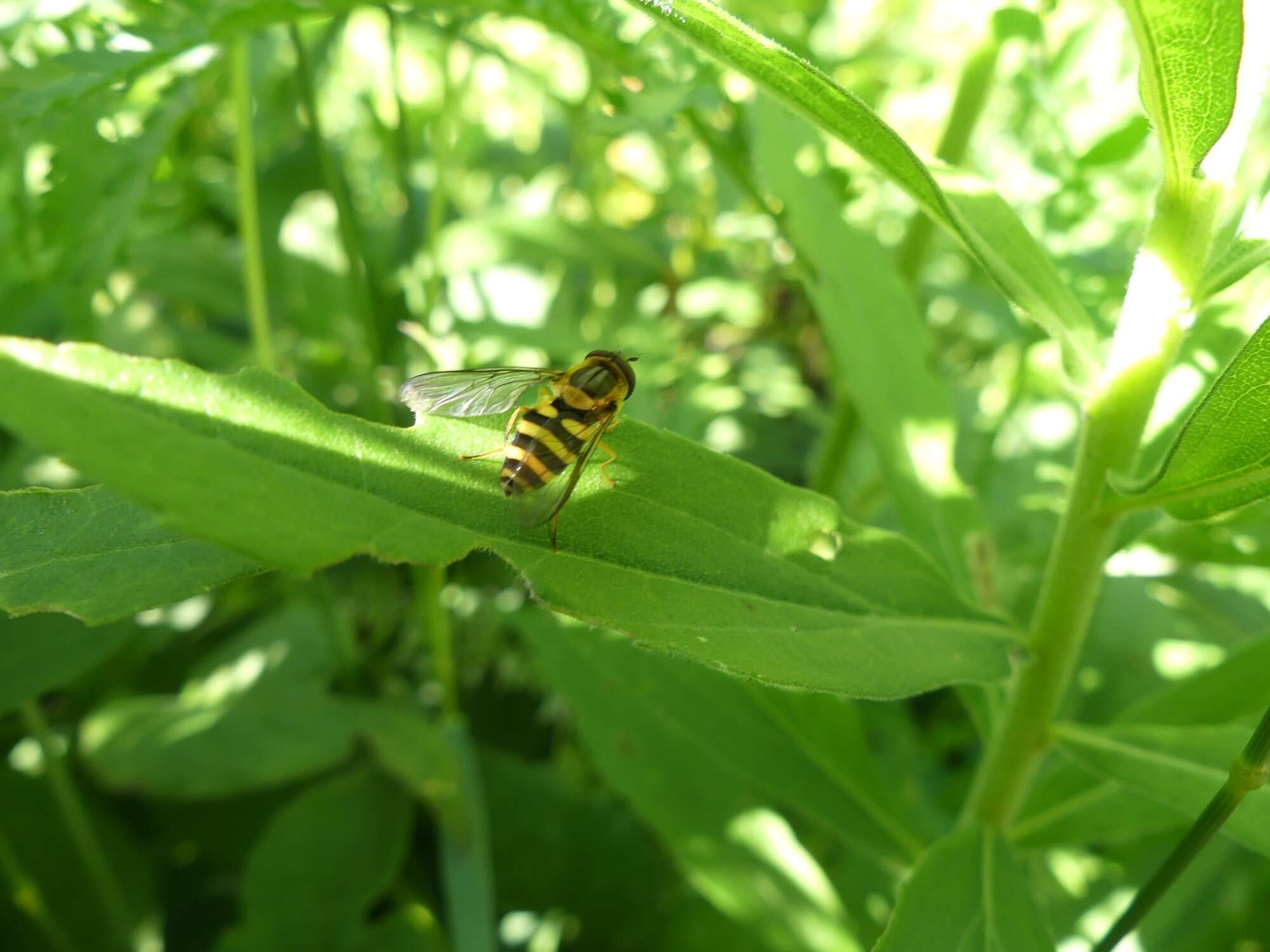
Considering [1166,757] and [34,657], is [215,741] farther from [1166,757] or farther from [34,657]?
[1166,757]

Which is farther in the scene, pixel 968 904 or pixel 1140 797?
pixel 1140 797

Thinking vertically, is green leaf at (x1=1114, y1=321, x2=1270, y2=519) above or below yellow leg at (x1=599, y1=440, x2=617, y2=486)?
above

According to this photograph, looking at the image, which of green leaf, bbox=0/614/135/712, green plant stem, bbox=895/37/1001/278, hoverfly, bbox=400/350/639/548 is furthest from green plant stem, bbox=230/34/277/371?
green plant stem, bbox=895/37/1001/278

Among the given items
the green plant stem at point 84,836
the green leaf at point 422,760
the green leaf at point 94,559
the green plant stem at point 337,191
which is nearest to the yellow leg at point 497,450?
the green leaf at point 94,559

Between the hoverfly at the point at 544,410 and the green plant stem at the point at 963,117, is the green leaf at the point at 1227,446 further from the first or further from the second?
the green plant stem at the point at 963,117

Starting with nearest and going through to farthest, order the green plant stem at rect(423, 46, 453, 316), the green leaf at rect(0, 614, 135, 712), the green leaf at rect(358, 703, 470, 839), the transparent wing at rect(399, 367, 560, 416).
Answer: the green leaf at rect(0, 614, 135, 712), the transparent wing at rect(399, 367, 560, 416), the green leaf at rect(358, 703, 470, 839), the green plant stem at rect(423, 46, 453, 316)

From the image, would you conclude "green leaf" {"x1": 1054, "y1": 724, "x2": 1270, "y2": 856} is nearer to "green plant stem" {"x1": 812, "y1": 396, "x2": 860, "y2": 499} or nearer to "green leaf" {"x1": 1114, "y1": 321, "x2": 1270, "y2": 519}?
"green leaf" {"x1": 1114, "y1": 321, "x2": 1270, "y2": 519}

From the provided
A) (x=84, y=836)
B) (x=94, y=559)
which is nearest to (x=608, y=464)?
(x=94, y=559)
